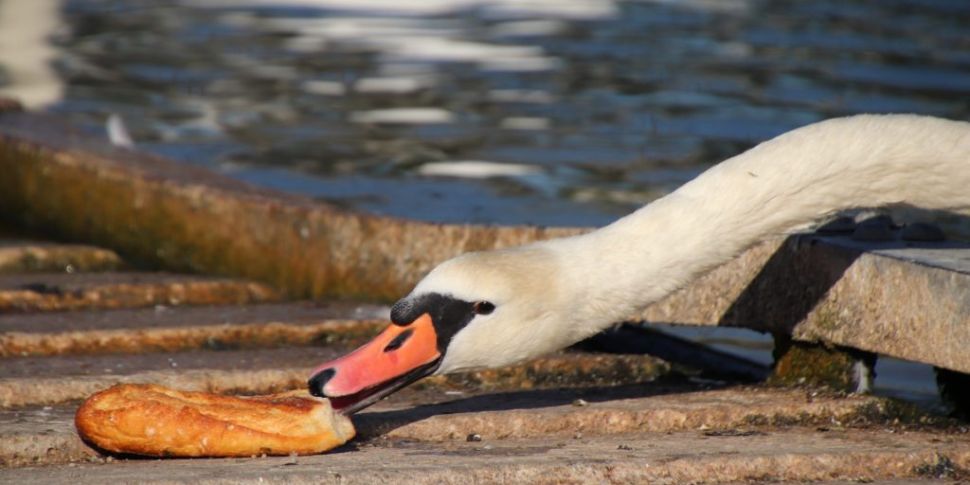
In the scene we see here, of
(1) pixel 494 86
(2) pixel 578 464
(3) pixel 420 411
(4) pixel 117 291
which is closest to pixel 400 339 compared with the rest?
(2) pixel 578 464

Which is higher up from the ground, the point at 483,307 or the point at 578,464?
the point at 483,307

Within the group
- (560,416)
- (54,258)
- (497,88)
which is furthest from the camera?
(497,88)

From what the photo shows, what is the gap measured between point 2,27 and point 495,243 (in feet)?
47.3

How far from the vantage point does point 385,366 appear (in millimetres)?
4656

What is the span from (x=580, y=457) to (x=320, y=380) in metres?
0.73

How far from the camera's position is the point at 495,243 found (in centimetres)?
668

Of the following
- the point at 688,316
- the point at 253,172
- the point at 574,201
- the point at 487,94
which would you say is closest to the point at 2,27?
the point at 487,94

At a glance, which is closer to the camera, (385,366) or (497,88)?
(385,366)

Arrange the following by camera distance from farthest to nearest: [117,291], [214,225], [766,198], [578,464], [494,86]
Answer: [494,86], [214,225], [117,291], [766,198], [578,464]

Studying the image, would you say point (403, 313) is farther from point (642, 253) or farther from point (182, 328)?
point (182, 328)

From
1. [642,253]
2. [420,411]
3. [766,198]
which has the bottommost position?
[420,411]

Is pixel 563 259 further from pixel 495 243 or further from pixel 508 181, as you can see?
pixel 508 181

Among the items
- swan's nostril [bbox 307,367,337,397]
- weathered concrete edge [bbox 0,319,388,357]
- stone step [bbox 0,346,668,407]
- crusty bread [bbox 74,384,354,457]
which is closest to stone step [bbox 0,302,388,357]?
weathered concrete edge [bbox 0,319,388,357]

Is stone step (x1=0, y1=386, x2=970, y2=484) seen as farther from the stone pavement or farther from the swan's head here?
the swan's head
